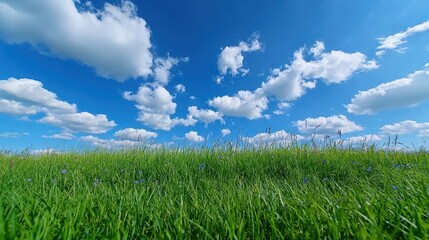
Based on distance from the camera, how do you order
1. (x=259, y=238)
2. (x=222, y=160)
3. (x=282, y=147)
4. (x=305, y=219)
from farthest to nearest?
(x=282, y=147), (x=222, y=160), (x=305, y=219), (x=259, y=238)

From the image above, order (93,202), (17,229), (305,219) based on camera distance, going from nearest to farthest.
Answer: (17,229), (305,219), (93,202)

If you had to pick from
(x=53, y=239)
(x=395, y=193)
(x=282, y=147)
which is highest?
(x=282, y=147)

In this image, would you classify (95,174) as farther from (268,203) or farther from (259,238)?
(259,238)

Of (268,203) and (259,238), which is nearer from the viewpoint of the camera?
(259,238)

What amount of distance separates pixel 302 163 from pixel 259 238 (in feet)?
16.3

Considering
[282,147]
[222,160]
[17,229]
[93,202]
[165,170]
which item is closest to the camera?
[17,229]

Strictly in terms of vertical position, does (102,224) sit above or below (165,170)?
below

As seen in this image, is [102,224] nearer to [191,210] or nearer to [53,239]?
[53,239]

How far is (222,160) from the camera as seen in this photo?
22.0ft

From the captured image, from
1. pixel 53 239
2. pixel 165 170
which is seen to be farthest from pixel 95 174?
pixel 53 239

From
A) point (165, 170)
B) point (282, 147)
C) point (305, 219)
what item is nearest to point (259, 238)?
point (305, 219)

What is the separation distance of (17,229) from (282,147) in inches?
309

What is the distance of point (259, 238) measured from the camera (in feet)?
7.19

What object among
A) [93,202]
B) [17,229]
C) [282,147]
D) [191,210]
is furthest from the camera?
[282,147]
